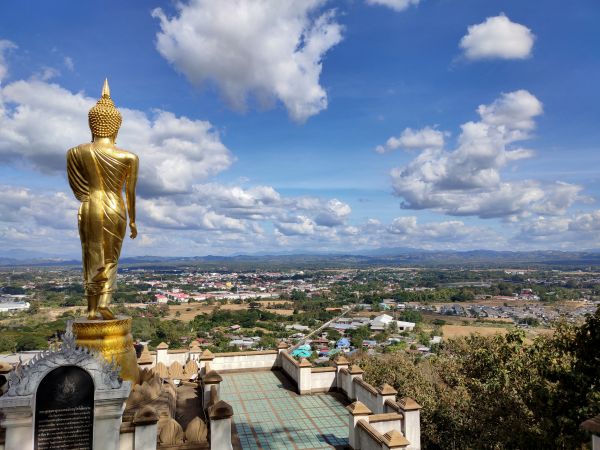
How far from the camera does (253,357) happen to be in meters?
15.4

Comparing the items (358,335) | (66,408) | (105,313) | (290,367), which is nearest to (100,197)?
(105,313)

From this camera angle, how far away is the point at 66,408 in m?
7.31

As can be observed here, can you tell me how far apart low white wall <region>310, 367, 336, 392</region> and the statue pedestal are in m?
5.13

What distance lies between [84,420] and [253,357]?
843 centimetres

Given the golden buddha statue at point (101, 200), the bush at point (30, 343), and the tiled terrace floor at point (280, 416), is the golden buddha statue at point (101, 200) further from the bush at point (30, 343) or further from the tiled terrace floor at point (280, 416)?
the bush at point (30, 343)

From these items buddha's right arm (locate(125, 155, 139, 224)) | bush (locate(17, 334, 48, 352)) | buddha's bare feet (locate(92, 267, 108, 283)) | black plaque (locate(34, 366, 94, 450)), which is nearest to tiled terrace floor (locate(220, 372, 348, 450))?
black plaque (locate(34, 366, 94, 450))

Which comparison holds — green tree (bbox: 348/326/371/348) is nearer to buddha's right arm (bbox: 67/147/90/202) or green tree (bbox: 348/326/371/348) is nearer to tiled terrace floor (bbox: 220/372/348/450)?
tiled terrace floor (bbox: 220/372/348/450)

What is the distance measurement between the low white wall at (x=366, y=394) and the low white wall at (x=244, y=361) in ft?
13.3

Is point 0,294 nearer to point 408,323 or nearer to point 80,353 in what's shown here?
point 408,323

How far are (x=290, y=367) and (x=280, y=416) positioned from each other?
284cm

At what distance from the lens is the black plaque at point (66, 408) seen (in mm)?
7188

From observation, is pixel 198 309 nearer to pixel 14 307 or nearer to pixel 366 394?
pixel 14 307

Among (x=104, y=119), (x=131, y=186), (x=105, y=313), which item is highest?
(x=104, y=119)

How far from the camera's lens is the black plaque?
7188 mm
